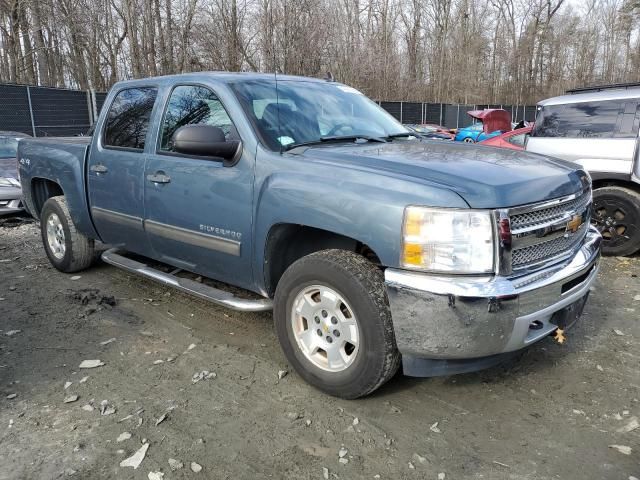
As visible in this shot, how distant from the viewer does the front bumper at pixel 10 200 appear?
8.67m

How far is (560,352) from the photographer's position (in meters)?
3.80

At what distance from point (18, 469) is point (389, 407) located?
1922mm

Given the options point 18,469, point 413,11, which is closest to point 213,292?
point 18,469

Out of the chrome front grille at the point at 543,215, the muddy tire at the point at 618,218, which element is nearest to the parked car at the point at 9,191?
the chrome front grille at the point at 543,215

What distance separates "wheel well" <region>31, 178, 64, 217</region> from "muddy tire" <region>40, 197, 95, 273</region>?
203 millimetres

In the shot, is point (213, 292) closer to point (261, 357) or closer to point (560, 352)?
point (261, 357)

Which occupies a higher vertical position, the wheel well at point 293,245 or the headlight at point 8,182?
the wheel well at point 293,245

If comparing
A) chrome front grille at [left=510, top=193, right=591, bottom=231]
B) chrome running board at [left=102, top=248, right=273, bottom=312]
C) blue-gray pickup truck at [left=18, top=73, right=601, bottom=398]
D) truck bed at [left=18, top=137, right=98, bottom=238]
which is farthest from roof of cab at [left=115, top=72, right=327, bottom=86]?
chrome front grille at [left=510, top=193, right=591, bottom=231]

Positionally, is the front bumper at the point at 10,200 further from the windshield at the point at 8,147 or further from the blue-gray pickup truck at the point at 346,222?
the blue-gray pickup truck at the point at 346,222

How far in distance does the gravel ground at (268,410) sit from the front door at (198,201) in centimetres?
64

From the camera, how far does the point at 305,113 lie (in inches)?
151

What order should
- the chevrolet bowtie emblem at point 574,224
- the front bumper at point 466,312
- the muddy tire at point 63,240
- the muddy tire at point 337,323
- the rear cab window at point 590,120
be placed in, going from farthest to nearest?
the rear cab window at point 590,120, the muddy tire at point 63,240, the chevrolet bowtie emblem at point 574,224, the muddy tire at point 337,323, the front bumper at point 466,312

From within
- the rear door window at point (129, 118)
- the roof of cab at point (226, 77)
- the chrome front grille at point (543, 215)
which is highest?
the roof of cab at point (226, 77)

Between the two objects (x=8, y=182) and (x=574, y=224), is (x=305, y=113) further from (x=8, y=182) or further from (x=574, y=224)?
(x=8, y=182)
